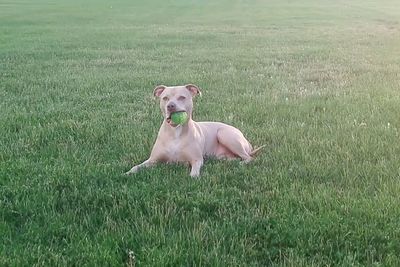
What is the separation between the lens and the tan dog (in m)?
6.13

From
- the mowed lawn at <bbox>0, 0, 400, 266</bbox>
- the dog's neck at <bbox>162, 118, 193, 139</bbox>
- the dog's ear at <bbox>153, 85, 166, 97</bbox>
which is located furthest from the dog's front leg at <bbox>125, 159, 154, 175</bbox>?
the dog's ear at <bbox>153, 85, 166, 97</bbox>

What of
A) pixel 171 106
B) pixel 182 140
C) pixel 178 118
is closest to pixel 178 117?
pixel 178 118

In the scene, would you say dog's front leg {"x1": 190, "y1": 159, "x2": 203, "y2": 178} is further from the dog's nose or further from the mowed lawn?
the dog's nose

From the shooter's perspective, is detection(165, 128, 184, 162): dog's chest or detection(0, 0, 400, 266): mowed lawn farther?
detection(165, 128, 184, 162): dog's chest

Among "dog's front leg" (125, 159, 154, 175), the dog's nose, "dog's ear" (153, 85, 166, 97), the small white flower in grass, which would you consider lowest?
"dog's front leg" (125, 159, 154, 175)

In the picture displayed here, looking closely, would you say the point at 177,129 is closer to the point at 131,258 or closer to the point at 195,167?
the point at 195,167

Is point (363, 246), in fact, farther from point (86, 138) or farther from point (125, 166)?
point (86, 138)

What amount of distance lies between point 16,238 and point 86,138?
2.92 m

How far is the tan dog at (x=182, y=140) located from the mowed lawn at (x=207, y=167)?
0.56 ft

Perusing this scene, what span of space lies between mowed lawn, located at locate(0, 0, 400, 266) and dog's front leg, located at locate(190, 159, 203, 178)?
0.29ft

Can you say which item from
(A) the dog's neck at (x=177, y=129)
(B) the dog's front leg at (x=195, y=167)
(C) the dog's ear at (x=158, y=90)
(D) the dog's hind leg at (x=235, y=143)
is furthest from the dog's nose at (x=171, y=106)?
(D) the dog's hind leg at (x=235, y=143)

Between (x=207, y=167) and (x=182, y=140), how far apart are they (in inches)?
15.6

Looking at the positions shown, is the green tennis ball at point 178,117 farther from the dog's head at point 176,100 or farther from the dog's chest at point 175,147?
the dog's chest at point 175,147

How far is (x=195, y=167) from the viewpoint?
6.02m
